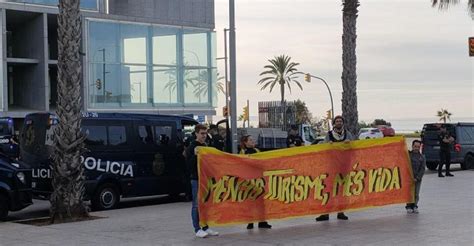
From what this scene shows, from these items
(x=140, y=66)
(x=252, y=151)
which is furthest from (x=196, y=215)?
(x=140, y=66)

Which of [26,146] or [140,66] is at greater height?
[140,66]

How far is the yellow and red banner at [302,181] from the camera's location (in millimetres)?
10586

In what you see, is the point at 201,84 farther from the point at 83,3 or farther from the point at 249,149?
the point at 249,149

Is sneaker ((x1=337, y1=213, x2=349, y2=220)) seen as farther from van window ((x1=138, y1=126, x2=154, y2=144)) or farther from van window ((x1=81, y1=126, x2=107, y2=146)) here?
van window ((x1=81, y1=126, x2=107, y2=146))

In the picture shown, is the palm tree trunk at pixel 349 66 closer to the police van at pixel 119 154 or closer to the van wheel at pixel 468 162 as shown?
the police van at pixel 119 154

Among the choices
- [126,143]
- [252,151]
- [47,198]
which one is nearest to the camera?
[252,151]

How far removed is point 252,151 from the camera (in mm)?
11641

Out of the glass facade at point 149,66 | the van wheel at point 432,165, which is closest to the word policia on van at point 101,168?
the van wheel at point 432,165

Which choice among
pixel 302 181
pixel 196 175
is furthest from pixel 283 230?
pixel 196 175

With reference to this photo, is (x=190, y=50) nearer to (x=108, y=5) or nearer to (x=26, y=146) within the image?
(x=108, y=5)

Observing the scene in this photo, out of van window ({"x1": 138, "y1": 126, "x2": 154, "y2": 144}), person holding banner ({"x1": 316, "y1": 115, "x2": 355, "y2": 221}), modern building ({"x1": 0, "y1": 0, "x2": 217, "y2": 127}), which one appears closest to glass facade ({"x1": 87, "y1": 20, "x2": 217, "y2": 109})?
modern building ({"x1": 0, "y1": 0, "x2": 217, "y2": 127})

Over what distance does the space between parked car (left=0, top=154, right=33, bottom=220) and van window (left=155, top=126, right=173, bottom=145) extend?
3739mm

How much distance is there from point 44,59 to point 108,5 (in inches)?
203

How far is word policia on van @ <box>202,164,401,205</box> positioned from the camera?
35.0 feet
